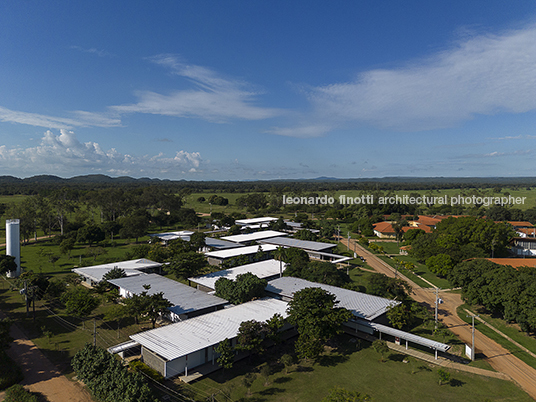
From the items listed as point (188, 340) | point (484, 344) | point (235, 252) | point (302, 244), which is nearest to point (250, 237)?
point (302, 244)

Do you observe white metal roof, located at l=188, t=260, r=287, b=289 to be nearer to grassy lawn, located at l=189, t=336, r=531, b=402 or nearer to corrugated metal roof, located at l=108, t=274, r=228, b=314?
corrugated metal roof, located at l=108, t=274, r=228, b=314

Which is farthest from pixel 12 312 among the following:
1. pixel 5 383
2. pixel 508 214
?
pixel 508 214

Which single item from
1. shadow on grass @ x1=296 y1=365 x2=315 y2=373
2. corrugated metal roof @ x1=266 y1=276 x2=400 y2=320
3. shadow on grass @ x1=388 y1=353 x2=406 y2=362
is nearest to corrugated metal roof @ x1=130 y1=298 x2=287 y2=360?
corrugated metal roof @ x1=266 y1=276 x2=400 y2=320

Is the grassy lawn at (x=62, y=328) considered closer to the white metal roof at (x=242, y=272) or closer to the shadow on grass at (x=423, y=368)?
the white metal roof at (x=242, y=272)

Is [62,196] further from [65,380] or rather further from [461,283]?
[461,283]

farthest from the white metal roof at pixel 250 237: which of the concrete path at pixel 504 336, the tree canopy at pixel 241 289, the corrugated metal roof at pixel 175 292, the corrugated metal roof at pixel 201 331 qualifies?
the concrete path at pixel 504 336
